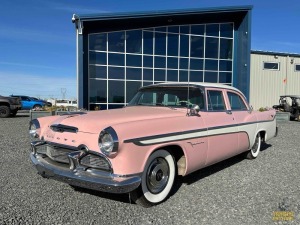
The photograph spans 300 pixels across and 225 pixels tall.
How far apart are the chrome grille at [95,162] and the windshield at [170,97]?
1866 millimetres

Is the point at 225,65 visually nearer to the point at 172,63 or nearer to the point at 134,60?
the point at 172,63

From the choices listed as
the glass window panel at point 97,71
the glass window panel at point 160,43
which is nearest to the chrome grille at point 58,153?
the glass window panel at point 97,71

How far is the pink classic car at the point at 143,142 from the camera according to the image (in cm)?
345

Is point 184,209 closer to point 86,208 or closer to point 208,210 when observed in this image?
point 208,210

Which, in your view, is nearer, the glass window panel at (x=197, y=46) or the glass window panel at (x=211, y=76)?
the glass window panel at (x=197, y=46)

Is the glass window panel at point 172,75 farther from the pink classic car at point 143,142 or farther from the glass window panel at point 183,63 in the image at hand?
the pink classic car at point 143,142

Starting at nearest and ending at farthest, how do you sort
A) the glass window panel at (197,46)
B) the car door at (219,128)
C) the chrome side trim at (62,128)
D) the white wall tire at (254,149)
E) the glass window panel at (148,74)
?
the chrome side trim at (62,128)
the car door at (219,128)
the white wall tire at (254,149)
the glass window panel at (148,74)
the glass window panel at (197,46)

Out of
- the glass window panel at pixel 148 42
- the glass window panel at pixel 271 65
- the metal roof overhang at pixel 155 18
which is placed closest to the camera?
the metal roof overhang at pixel 155 18

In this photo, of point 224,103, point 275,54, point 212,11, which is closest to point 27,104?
point 212,11

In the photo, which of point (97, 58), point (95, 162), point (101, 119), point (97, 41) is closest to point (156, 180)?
point (95, 162)

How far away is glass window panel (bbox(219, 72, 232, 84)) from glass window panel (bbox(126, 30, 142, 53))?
5.48 m

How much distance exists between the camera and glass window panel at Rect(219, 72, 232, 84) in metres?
19.6

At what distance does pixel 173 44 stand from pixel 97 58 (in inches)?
188

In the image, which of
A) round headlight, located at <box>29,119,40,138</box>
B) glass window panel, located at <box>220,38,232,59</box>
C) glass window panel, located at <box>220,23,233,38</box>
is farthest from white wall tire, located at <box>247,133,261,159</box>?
glass window panel, located at <box>220,23,233,38</box>
